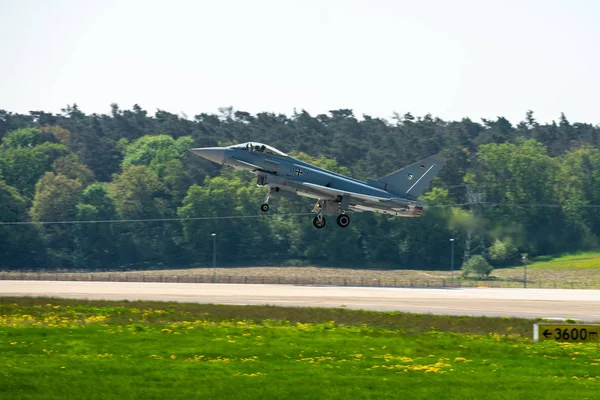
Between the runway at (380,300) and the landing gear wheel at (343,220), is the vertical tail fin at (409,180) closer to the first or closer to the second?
the landing gear wheel at (343,220)

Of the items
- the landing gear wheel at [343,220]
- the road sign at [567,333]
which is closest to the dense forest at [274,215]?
the landing gear wheel at [343,220]

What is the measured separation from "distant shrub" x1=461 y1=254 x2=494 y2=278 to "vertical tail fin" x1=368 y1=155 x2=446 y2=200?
160 feet

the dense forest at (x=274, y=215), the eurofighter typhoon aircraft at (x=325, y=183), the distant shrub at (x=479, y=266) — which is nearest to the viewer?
the eurofighter typhoon aircraft at (x=325, y=183)

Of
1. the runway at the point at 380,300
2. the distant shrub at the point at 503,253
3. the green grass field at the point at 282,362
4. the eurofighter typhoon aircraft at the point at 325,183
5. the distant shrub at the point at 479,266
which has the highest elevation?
the eurofighter typhoon aircraft at the point at 325,183

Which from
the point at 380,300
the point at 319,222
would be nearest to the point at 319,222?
the point at 319,222

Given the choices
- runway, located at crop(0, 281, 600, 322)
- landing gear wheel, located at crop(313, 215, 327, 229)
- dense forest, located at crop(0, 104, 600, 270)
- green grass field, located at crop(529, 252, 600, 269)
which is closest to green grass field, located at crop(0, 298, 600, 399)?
runway, located at crop(0, 281, 600, 322)

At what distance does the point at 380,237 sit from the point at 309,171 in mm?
73031

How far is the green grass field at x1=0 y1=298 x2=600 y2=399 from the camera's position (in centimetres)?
2128

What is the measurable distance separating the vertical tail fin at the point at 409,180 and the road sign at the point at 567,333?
A: 22755mm

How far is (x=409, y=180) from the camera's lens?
54844mm

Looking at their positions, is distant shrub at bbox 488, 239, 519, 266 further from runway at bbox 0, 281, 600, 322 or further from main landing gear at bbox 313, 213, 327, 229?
main landing gear at bbox 313, 213, 327, 229

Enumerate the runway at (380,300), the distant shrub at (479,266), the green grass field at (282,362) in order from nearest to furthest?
1. the green grass field at (282,362)
2. the runway at (380,300)
3. the distant shrub at (479,266)

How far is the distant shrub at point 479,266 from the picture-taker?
335 ft

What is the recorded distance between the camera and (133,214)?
13025cm
